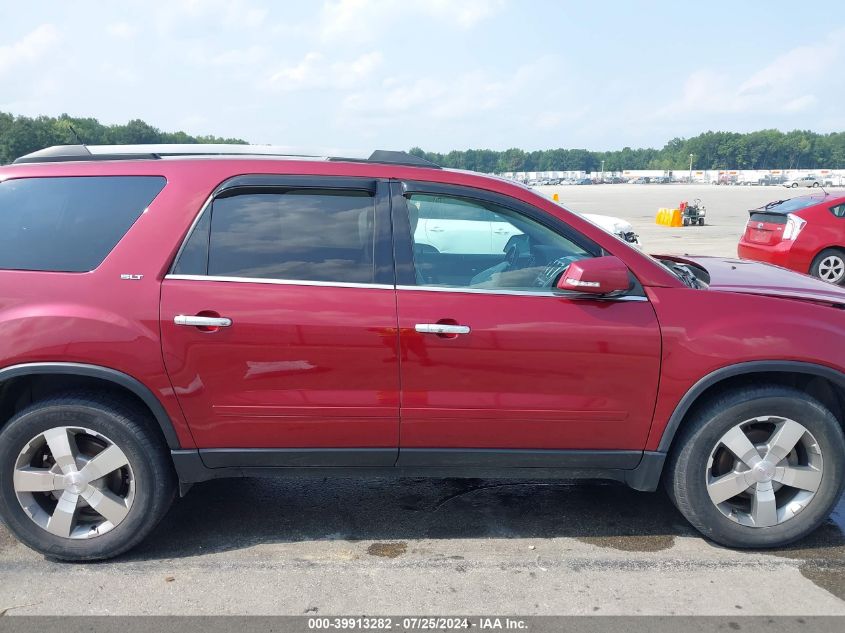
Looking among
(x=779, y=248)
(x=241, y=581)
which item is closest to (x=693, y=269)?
(x=241, y=581)

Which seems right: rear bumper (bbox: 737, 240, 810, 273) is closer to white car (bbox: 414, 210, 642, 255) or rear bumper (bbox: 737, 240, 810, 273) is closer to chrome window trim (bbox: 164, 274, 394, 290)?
white car (bbox: 414, 210, 642, 255)

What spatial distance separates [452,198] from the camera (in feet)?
10.4

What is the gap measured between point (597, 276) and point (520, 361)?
51 centimetres

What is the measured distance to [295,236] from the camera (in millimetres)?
3066

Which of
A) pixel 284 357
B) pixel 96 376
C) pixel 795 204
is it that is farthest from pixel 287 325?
pixel 795 204

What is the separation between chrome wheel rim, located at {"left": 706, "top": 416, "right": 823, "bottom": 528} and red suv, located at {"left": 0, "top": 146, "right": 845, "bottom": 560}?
0.4 inches

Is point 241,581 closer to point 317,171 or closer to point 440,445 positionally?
point 440,445

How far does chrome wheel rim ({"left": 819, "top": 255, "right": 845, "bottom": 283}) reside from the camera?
1045cm

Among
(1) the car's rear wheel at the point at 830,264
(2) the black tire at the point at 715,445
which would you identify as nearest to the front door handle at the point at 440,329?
(2) the black tire at the point at 715,445

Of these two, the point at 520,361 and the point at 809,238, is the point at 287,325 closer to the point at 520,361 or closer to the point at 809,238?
the point at 520,361

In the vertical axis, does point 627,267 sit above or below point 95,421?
above

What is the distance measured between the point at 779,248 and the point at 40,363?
10.7 m

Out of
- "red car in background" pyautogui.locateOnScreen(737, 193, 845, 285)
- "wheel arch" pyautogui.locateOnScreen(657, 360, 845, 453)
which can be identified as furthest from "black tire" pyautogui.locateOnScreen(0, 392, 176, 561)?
"red car in background" pyautogui.locateOnScreen(737, 193, 845, 285)

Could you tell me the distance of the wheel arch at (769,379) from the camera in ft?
9.85
